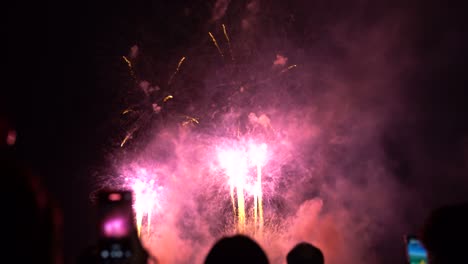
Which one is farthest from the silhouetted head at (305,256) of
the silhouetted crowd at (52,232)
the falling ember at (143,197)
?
the falling ember at (143,197)

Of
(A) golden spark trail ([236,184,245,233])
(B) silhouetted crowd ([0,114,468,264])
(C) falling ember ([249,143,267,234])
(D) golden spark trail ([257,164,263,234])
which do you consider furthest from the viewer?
(A) golden spark trail ([236,184,245,233])

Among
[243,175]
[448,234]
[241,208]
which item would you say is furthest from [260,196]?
[448,234]

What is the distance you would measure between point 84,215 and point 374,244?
14488 mm

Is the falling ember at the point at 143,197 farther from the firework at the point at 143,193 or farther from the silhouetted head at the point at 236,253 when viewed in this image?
the silhouetted head at the point at 236,253

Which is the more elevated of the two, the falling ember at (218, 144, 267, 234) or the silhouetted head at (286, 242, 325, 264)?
the falling ember at (218, 144, 267, 234)

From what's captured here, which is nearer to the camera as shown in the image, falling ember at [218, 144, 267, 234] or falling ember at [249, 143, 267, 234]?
falling ember at [218, 144, 267, 234]

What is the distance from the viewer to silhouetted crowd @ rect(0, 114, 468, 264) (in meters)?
2.26

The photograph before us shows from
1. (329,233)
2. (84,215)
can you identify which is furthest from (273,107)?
(84,215)

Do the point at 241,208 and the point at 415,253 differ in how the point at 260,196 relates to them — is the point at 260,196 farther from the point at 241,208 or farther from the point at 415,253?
the point at 415,253

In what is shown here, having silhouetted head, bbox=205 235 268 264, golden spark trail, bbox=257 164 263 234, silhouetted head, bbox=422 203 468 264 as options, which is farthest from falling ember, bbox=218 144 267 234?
silhouetted head, bbox=205 235 268 264

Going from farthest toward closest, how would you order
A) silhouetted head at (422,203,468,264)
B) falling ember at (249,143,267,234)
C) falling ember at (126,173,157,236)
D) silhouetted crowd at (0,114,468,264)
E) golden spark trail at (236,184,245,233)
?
golden spark trail at (236,184,245,233), falling ember at (249,143,267,234), falling ember at (126,173,157,236), silhouetted head at (422,203,468,264), silhouetted crowd at (0,114,468,264)

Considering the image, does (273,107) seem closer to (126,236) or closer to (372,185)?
(372,185)

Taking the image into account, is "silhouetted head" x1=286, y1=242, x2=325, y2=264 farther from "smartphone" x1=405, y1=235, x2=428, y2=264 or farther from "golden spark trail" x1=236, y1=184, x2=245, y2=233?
"golden spark trail" x1=236, y1=184, x2=245, y2=233

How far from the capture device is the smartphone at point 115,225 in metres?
2.65
